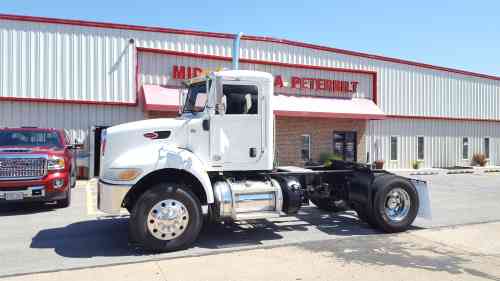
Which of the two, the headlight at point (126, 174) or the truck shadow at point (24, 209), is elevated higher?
the headlight at point (126, 174)

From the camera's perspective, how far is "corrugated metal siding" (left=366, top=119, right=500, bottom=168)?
2559 centimetres

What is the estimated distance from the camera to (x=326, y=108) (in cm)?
2264

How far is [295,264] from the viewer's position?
19.6 feet

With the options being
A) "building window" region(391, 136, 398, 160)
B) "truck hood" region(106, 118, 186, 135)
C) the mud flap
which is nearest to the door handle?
"truck hood" region(106, 118, 186, 135)

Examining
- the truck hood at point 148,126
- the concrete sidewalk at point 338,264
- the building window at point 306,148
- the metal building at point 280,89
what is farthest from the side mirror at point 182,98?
the building window at point 306,148

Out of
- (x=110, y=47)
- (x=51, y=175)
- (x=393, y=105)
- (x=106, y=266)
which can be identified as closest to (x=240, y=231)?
(x=106, y=266)

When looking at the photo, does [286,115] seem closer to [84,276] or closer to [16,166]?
[16,166]

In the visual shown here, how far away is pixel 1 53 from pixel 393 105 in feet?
67.4

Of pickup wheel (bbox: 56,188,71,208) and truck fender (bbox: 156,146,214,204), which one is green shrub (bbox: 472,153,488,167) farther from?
truck fender (bbox: 156,146,214,204)

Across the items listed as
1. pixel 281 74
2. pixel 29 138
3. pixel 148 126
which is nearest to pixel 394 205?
pixel 148 126

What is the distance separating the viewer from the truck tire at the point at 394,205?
8.03m

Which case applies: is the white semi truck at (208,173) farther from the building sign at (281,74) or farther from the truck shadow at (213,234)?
the building sign at (281,74)

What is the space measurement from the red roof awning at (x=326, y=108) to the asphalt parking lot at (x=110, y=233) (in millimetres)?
10815

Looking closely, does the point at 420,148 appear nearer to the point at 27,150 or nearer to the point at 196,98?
the point at 196,98
